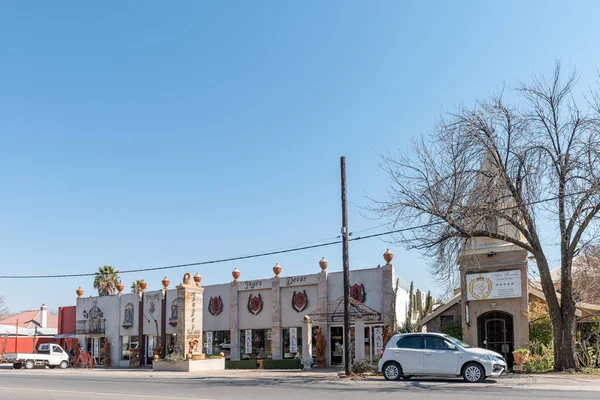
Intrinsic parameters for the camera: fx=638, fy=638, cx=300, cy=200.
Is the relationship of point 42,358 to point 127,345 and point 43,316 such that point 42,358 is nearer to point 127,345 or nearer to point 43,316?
point 127,345

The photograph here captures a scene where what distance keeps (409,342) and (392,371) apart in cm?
111

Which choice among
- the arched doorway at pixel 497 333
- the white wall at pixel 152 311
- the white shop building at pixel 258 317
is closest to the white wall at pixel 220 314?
the white shop building at pixel 258 317

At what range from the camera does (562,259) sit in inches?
854

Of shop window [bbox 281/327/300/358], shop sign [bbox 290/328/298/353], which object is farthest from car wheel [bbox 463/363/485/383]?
shop sign [bbox 290/328/298/353]

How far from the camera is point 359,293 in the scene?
32.9m

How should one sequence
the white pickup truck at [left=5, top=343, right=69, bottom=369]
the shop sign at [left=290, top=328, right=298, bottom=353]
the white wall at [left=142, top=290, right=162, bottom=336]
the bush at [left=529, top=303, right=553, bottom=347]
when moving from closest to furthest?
the bush at [left=529, top=303, right=553, bottom=347] → the shop sign at [left=290, top=328, right=298, bottom=353] → the white pickup truck at [left=5, top=343, right=69, bottom=369] → the white wall at [left=142, top=290, right=162, bottom=336]

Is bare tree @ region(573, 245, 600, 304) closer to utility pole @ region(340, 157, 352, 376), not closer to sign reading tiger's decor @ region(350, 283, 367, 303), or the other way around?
sign reading tiger's decor @ region(350, 283, 367, 303)

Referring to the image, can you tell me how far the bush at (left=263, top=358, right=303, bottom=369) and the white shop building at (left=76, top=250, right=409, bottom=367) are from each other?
154 centimetres

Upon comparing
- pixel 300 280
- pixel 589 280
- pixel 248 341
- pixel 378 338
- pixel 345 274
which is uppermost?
pixel 300 280

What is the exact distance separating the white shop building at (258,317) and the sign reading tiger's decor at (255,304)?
0.06 meters

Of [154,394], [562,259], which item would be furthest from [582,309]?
[154,394]

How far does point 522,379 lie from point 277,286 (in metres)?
18.6

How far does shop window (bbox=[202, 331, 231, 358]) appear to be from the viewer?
3859cm

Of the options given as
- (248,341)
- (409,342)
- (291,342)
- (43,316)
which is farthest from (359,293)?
(43,316)
